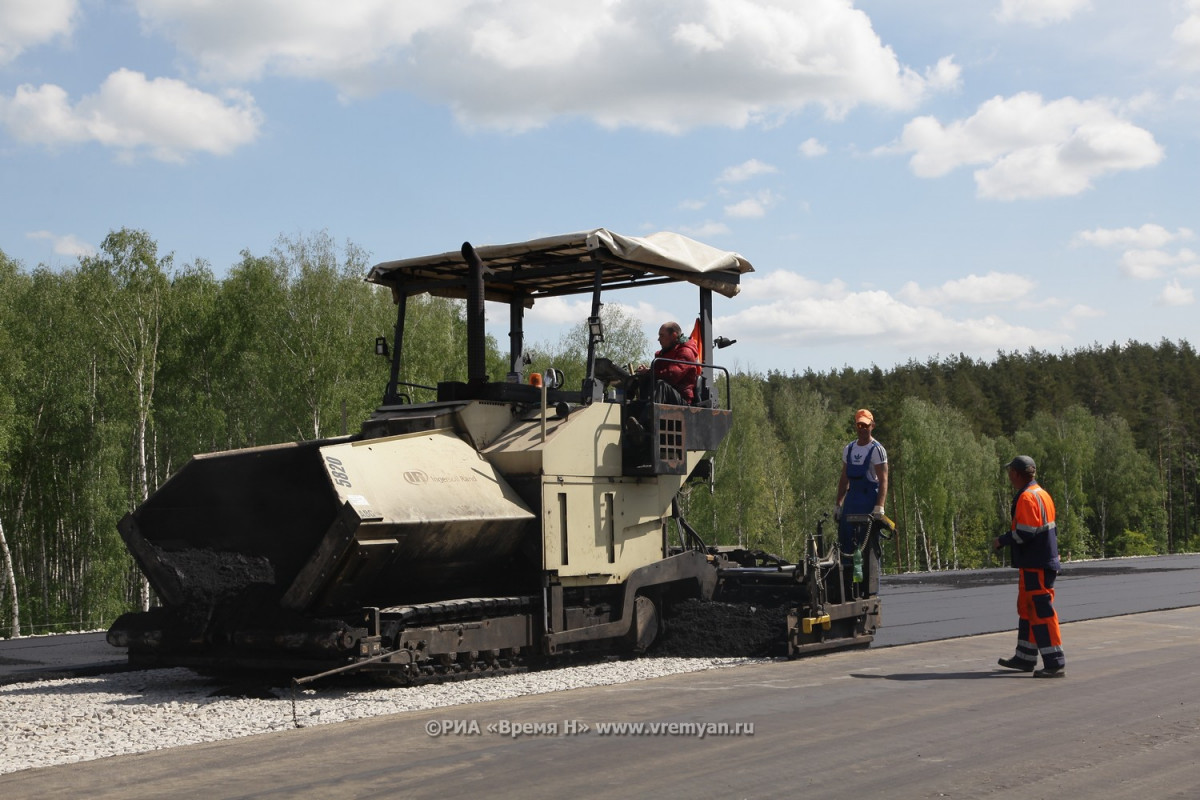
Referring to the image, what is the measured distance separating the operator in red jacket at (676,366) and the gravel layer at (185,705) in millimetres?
2291

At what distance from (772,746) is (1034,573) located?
374cm

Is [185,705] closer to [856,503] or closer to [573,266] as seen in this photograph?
[573,266]

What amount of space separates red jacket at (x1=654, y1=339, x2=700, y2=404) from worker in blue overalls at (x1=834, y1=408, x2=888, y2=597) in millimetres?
1472

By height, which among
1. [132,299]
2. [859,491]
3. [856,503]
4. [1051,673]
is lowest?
[1051,673]

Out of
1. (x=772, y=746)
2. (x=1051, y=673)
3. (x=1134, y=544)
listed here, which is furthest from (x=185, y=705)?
(x=1134, y=544)

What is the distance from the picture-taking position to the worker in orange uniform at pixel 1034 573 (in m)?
8.75

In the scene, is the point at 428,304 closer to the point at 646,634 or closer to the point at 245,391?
the point at 245,391

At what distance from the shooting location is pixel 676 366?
1056cm

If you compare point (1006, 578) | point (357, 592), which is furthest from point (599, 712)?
point (1006, 578)

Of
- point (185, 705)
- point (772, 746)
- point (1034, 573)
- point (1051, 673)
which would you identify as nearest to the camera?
point (772, 746)

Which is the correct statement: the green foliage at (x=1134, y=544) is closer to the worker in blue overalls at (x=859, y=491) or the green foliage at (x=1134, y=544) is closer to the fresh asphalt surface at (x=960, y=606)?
the fresh asphalt surface at (x=960, y=606)

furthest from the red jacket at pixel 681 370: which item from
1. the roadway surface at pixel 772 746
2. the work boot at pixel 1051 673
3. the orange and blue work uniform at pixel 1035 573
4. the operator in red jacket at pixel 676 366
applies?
the work boot at pixel 1051 673

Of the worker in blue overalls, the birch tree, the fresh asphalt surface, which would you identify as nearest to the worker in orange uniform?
the worker in blue overalls

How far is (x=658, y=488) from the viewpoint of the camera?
10219 millimetres
